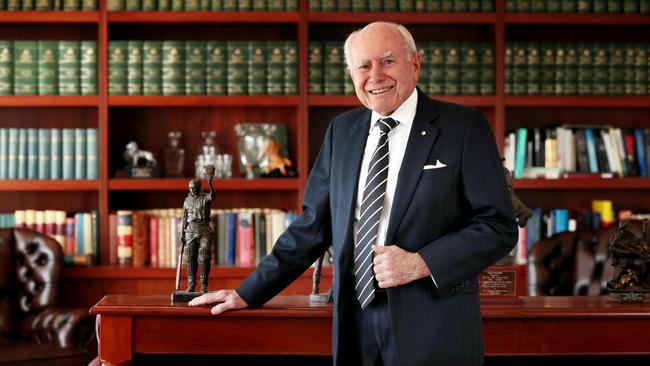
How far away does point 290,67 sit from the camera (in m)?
5.07

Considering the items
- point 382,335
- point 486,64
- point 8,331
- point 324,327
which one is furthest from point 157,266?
point 382,335

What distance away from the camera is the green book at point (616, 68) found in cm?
520

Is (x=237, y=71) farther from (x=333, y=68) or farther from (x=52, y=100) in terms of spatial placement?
(x=52, y=100)

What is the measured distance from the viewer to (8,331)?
4.55 meters

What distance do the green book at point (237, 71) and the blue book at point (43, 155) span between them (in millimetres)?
1022

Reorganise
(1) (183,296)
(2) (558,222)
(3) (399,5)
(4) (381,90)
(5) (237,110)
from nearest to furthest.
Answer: (4) (381,90) < (1) (183,296) < (3) (399,5) < (2) (558,222) < (5) (237,110)

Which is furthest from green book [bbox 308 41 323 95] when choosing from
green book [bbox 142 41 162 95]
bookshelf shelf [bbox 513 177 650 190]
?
bookshelf shelf [bbox 513 177 650 190]

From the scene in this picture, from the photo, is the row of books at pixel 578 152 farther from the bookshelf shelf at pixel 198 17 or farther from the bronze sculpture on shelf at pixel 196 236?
the bronze sculpture on shelf at pixel 196 236

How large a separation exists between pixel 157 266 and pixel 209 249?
7.31ft

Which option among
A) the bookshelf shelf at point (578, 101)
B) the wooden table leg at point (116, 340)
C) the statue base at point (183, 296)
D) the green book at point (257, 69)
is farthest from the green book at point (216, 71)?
the wooden table leg at point (116, 340)

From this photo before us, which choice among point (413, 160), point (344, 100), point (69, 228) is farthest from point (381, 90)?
point (69, 228)

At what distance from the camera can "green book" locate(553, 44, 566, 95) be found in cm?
518

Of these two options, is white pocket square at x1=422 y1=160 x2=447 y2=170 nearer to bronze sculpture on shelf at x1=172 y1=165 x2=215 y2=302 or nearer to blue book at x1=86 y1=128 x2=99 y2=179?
bronze sculpture on shelf at x1=172 y1=165 x2=215 y2=302

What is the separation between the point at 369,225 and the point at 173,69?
2.90 meters
